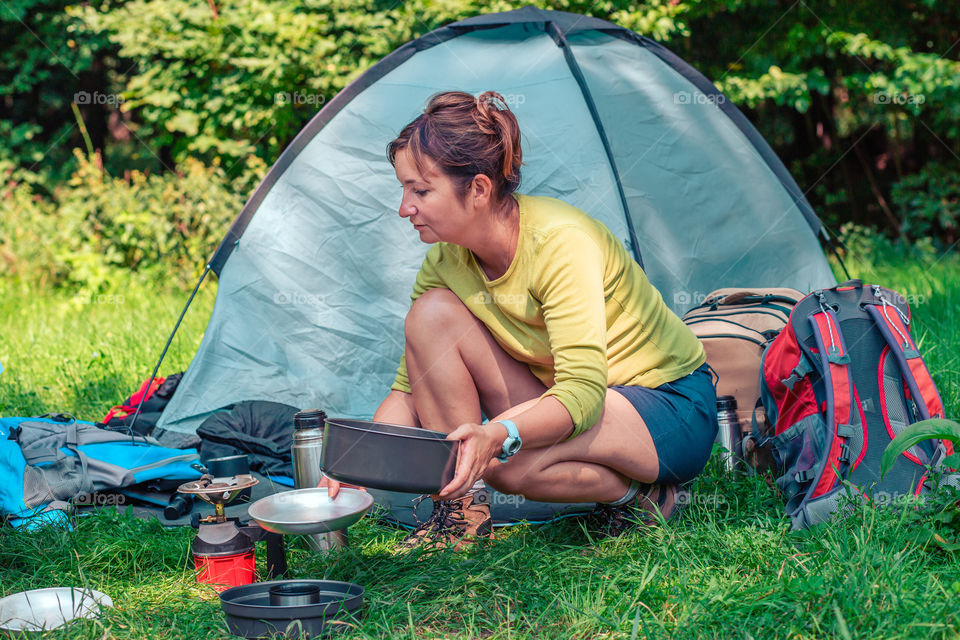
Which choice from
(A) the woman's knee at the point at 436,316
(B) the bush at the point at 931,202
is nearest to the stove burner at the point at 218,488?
(A) the woman's knee at the point at 436,316

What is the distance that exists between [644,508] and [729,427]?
1.73 ft

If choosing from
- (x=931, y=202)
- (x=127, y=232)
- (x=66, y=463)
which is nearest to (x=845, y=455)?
(x=66, y=463)

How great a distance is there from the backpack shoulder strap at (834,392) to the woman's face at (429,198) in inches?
36.8

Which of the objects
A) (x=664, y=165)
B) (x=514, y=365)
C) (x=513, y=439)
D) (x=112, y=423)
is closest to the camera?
(x=513, y=439)

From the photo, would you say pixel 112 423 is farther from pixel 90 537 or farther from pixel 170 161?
pixel 170 161

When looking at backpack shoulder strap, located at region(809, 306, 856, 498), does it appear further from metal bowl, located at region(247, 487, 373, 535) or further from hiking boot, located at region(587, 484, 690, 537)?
metal bowl, located at region(247, 487, 373, 535)

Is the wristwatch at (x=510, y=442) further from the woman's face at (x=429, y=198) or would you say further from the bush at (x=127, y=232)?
the bush at (x=127, y=232)

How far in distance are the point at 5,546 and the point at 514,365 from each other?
122 cm

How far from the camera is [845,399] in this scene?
2.07m

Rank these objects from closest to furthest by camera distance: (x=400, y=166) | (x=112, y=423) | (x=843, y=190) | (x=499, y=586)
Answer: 1. (x=499, y=586)
2. (x=400, y=166)
3. (x=112, y=423)
4. (x=843, y=190)

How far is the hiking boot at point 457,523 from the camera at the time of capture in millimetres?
1994

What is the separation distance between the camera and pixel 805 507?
1.92 m

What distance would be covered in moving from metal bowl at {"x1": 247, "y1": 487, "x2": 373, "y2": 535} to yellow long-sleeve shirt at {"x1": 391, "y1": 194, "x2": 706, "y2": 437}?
41 centimetres

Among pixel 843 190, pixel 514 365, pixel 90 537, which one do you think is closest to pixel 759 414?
pixel 514 365
